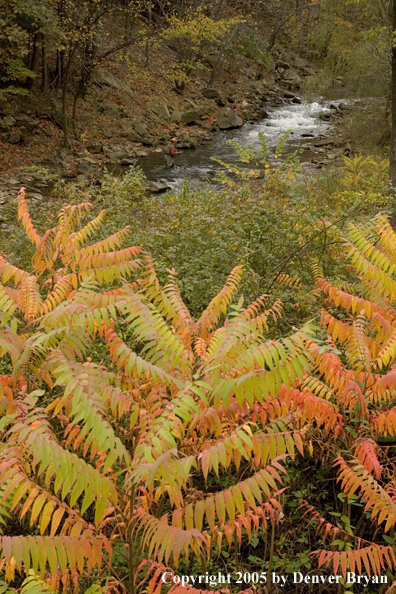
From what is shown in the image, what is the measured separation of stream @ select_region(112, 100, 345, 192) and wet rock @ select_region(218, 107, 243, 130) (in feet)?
1.25

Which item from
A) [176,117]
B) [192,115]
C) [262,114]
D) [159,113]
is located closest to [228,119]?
[192,115]

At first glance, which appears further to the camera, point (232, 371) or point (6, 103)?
point (6, 103)

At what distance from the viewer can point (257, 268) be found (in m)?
7.16

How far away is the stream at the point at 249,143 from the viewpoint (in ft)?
66.3

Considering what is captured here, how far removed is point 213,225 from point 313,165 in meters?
15.7

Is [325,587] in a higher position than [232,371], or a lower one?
lower

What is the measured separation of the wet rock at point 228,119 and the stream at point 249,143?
38 centimetres

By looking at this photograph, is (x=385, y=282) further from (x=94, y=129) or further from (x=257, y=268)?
(x=94, y=129)

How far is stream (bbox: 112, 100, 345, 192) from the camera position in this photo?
20203 mm

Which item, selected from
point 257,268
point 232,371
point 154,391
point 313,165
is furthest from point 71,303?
point 313,165

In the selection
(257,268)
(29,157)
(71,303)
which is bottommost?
(29,157)

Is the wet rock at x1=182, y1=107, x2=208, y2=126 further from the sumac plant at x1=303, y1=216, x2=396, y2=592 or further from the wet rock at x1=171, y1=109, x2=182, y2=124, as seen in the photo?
the sumac plant at x1=303, y1=216, x2=396, y2=592

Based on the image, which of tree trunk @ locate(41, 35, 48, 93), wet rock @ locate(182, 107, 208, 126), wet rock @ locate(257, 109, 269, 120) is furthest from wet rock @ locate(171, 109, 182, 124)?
tree trunk @ locate(41, 35, 48, 93)

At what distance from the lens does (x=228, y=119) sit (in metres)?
28.2
